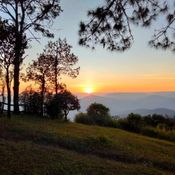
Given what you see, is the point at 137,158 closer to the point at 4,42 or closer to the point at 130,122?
the point at 4,42

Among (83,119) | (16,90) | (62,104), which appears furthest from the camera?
(83,119)

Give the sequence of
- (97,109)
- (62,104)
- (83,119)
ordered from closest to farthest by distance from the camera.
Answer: (62,104), (83,119), (97,109)

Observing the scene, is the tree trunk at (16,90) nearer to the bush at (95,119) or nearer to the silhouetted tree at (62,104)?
the silhouetted tree at (62,104)

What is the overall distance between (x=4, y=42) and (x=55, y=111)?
7021mm

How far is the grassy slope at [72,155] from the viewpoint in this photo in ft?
37.9

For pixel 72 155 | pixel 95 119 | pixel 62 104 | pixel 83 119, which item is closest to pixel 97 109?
pixel 95 119

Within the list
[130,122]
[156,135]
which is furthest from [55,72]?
[156,135]

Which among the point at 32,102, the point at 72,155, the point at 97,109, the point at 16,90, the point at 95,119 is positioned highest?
the point at 16,90

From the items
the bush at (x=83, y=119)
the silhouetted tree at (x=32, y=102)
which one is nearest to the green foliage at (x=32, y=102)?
the silhouetted tree at (x=32, y=102)

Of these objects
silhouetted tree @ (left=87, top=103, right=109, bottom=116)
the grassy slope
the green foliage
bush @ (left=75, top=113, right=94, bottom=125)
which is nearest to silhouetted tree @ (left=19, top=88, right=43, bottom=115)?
the green foliage

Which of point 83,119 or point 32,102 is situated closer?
point 32,102

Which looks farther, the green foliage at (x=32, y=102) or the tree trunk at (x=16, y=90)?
the green foliage at (x=32, y=102)

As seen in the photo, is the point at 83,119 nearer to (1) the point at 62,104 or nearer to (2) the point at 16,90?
(1) the point at 62,104

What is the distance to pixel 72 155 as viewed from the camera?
13422mm
